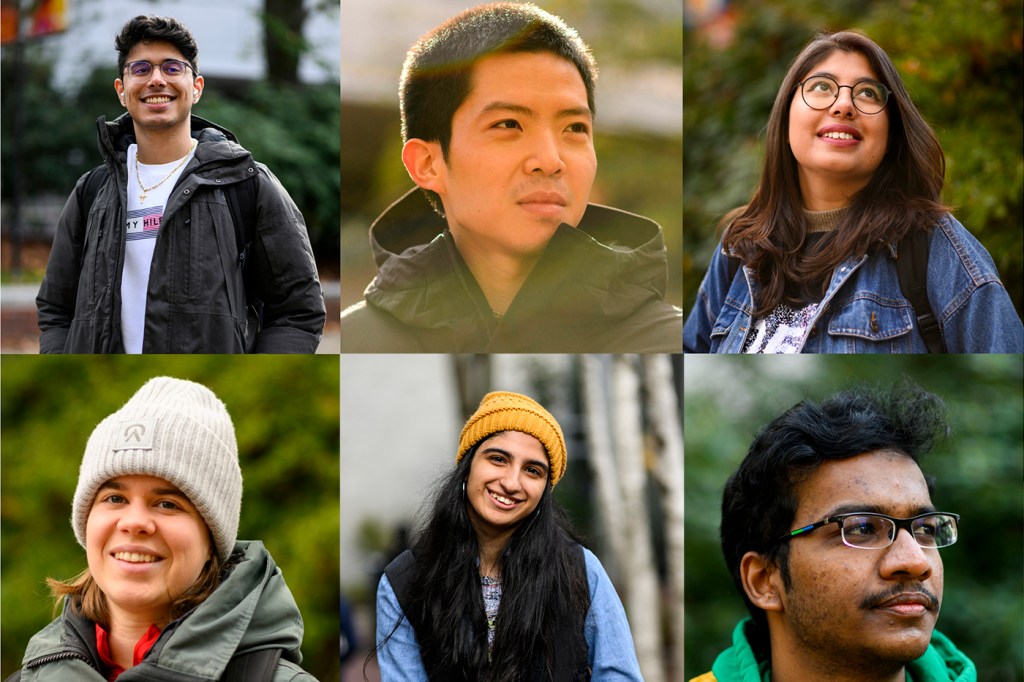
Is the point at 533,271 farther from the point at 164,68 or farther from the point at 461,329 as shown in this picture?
the point at 164,68

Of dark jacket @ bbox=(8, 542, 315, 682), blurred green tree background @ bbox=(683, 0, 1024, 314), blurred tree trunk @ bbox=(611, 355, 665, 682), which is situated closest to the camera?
dark jacket @ bbox=(8, 542, 315, 682)

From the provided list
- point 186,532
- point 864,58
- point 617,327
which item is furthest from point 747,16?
point 186,532

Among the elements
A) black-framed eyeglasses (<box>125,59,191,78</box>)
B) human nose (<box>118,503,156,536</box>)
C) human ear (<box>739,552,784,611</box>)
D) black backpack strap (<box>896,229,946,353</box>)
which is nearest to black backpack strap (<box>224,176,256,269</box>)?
black-framed eyeglasses (<box>125,59,191,78</box>)

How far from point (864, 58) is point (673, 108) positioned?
2.95ft

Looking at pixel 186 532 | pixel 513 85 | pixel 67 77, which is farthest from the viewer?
pixel 67 77

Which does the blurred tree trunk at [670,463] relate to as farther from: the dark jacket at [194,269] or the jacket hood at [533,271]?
the dark jacket at [194,269]

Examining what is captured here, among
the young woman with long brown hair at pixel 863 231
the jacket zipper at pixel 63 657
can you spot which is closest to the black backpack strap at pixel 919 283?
the young woman with long brown hair at pixel 863 231

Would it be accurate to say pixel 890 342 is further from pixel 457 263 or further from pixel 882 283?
pixel 457 263

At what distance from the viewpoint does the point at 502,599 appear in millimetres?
3818

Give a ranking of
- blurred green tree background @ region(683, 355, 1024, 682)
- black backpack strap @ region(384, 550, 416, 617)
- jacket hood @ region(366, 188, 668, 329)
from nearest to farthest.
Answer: black backpack strap @ region(384, 550, 416, 617)
jacket hood @ region(366, 188, 668, 329)
blurred green tree background @ region(683, 355, 1024, 682)

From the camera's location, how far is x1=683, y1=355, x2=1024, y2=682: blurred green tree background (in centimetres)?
584

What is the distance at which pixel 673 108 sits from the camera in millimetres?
4797

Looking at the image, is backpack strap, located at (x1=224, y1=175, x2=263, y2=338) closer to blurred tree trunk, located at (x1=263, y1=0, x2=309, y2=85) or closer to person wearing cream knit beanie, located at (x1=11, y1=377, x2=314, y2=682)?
person wearing cream knit beanie, located at (x1=11, y1=377, x2=314, y2=682)

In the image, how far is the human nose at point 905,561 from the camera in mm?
3406
